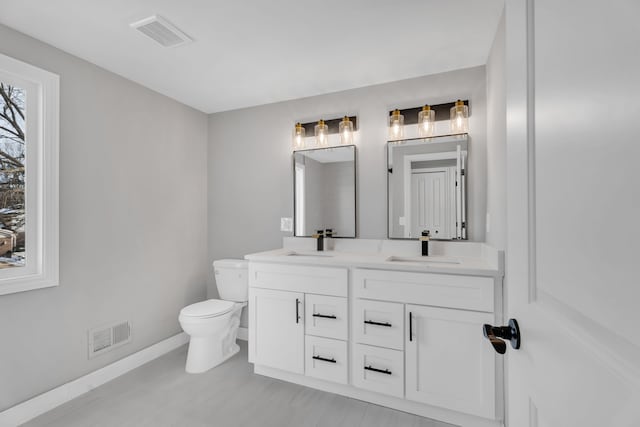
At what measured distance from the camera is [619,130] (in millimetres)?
363

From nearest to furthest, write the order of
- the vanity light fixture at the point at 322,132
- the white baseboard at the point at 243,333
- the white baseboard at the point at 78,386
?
the white baseboard at the point at 78,386
the vanity light fixture at the point at 322,132
the white baseboard at the point at 243,333

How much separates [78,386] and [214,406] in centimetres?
99

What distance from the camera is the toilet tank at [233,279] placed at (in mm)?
2865

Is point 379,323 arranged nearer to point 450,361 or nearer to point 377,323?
point 377,323

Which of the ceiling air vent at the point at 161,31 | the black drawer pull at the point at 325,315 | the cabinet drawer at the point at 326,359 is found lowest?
the cabinet drawer at the point at 326,359

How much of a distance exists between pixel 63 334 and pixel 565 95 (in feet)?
9.29

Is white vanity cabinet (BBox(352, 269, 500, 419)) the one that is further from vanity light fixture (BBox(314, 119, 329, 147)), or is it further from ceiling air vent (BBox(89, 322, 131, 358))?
ceiling air vent (BBox(89, 322, 131, 358))

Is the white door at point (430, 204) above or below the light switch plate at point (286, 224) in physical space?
above

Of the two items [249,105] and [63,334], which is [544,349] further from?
[249,105]

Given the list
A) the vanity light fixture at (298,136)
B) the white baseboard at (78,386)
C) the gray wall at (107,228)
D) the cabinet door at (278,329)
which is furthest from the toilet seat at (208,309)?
the vanity light fixture at (298,136)

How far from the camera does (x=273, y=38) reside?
6.50 feet

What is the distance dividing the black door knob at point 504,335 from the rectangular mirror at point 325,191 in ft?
6.40

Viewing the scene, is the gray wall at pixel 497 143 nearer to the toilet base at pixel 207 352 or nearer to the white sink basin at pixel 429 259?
the white sink basin at pixel 429 259

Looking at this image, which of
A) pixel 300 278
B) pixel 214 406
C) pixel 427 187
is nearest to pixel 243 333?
pixel 214 406
